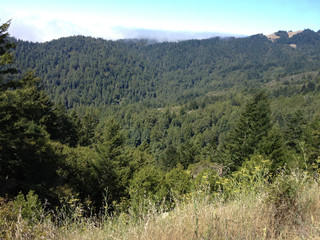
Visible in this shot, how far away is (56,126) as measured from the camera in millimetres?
23766

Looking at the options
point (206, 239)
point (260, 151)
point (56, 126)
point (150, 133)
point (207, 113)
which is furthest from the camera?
point (207, 113)

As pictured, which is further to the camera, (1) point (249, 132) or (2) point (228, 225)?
(1) point (249, 132)

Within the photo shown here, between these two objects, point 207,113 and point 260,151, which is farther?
point 207,113

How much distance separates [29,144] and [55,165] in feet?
10.6

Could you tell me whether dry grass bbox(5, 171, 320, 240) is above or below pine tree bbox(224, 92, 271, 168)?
above

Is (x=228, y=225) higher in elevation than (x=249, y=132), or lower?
higher

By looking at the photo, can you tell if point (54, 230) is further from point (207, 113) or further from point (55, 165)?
point (207, 113)

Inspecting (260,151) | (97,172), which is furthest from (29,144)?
(260,151)

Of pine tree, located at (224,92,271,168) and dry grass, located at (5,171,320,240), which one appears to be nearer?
dry grass, located at (5,171,320,240)

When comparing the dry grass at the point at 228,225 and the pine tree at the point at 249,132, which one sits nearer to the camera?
the dry grass at the point at 228,225

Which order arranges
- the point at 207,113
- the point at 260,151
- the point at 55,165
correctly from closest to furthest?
the point at 55,165
the point at 260,151
the point at 207,113

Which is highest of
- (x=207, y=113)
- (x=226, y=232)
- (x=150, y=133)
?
(x=226, y=232)

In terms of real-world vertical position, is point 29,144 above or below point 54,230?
below

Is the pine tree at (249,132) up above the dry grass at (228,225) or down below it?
below
